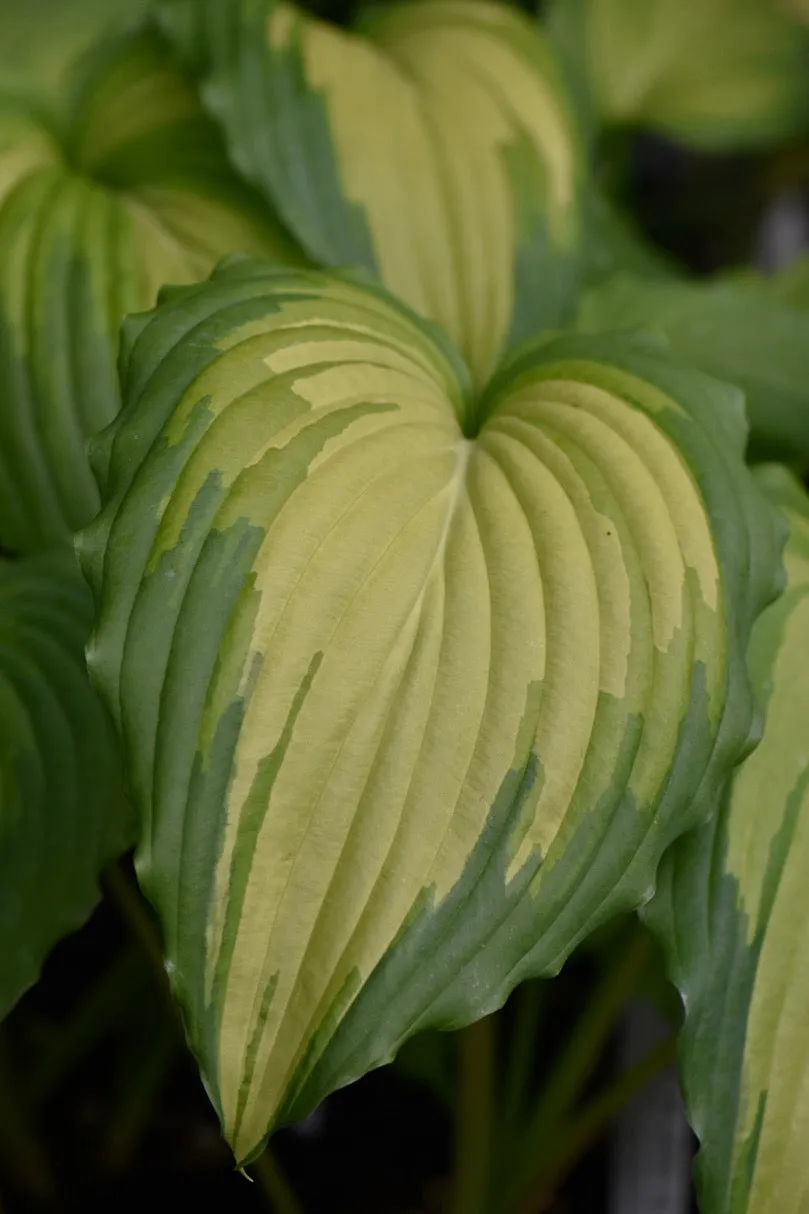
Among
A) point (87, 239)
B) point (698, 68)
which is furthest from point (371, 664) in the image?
point (698, 68)

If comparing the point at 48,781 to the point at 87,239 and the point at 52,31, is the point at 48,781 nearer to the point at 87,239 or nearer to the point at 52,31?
the point at 87,239

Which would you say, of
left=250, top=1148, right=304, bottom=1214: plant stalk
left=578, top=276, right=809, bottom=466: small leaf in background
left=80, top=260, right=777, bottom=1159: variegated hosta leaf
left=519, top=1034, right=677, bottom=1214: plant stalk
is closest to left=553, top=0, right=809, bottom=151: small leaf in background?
left=578, top=276, right=809, bottom=466: small leaf in background

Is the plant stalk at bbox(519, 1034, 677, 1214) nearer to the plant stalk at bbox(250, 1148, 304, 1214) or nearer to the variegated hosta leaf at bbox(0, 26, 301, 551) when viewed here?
the plant stalk at bbox(250, 1148, 304, 1214)

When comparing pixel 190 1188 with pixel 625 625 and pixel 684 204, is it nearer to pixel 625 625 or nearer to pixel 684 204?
pixel 625 625

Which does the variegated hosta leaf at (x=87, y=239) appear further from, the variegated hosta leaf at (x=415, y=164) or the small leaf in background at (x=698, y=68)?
the small leaf in background at (x=698, y=68)

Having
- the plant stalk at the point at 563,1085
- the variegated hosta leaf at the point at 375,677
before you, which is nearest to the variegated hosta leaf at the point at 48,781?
the variegated hosta leaf at the point at 375,677
